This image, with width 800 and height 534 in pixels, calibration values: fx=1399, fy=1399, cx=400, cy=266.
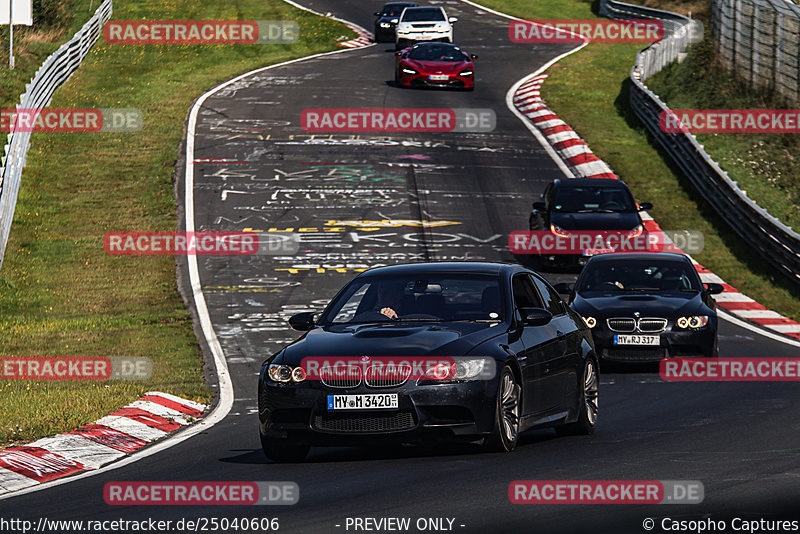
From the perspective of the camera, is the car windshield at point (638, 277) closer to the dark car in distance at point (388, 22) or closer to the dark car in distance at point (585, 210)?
the dark car in distance at point (585, 210)

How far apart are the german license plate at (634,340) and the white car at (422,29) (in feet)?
107

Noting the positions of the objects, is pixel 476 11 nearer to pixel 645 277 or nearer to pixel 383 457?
pixel 645 277

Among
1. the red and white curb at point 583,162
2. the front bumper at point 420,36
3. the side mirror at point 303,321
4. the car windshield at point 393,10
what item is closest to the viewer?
the side mirror at point 303,321

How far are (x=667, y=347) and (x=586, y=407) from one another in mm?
5718

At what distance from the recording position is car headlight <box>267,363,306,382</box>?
980cm

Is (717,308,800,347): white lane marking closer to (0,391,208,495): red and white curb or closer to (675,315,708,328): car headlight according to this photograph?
(675,315,708,328): car headlight

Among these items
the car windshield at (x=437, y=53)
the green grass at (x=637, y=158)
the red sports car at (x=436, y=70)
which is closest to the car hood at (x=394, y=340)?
the green grass at (x=637, y=158)

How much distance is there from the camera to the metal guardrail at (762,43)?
3559 cm

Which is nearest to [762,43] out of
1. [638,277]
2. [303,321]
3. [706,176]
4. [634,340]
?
[706,176]

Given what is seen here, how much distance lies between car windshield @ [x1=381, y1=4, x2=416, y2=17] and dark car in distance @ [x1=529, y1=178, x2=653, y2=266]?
2860 cm

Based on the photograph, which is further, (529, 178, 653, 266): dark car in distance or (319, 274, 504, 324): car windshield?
(529, 178, 653, 266): dark car in distance

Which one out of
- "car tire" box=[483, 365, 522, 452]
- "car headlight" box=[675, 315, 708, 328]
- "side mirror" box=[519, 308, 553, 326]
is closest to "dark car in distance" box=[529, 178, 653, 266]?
"car headlight" box=[675, 315, 708, 328]

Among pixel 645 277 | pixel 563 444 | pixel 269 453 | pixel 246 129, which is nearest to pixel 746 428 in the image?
pixel 563 444

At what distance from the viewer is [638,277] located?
61.5 feet
